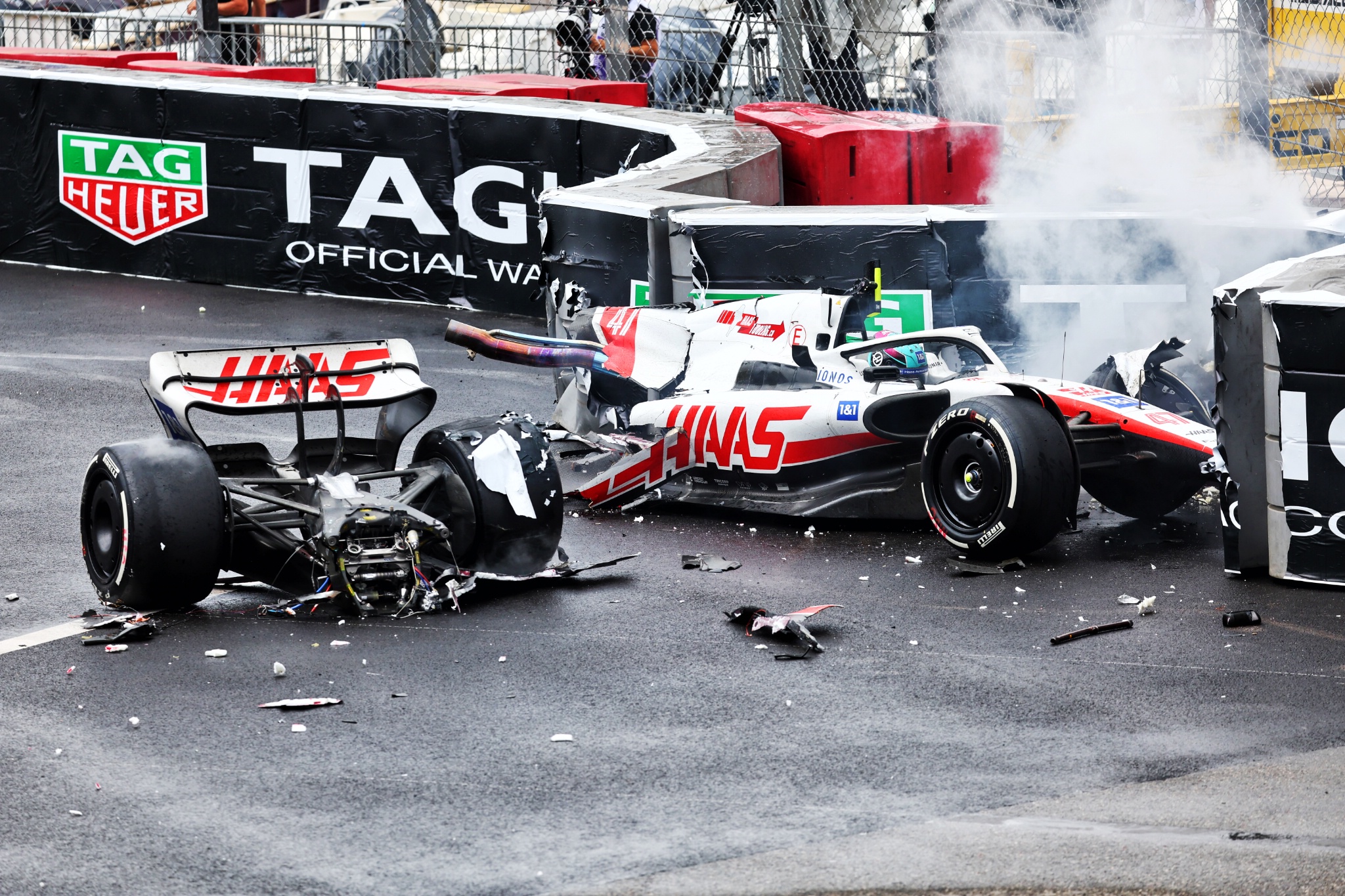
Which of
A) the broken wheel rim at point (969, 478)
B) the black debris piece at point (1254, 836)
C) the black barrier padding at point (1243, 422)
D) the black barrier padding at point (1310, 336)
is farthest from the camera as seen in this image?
the broken wheel rim at point (969, 478)

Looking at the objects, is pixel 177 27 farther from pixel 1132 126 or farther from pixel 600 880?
pixel 600 880

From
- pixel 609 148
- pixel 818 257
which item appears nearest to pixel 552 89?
pixel 609 148

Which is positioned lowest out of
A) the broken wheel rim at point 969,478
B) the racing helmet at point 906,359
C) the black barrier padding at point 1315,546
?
the black barrier padding at point 1315,546

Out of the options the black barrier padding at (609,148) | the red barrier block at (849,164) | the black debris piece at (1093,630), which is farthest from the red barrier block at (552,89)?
the black debris piece at (1093,630)

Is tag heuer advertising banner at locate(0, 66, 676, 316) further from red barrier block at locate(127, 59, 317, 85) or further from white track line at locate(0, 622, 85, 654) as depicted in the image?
white track line at locate(0, 622, 85, 654)

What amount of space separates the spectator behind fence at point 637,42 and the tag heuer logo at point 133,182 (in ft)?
12.3

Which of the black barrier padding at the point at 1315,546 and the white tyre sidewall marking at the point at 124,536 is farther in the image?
the black barrier padding at the point at 1315,546

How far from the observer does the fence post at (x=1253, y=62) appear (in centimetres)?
1052

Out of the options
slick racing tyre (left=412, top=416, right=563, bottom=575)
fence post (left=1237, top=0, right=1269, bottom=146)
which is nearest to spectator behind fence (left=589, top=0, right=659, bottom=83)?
fence post (left=1237, top=0, right=1269, bottom=146)

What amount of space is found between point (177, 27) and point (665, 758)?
50.7 feet

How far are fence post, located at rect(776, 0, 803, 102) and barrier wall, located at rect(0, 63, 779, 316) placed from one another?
69cm

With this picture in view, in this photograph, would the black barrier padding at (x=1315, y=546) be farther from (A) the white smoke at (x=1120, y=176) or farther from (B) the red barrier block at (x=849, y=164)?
(B) the red barrier block at (x=849, y=164)

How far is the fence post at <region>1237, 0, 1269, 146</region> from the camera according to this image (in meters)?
10.5

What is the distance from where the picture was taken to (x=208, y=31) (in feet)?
59.3
